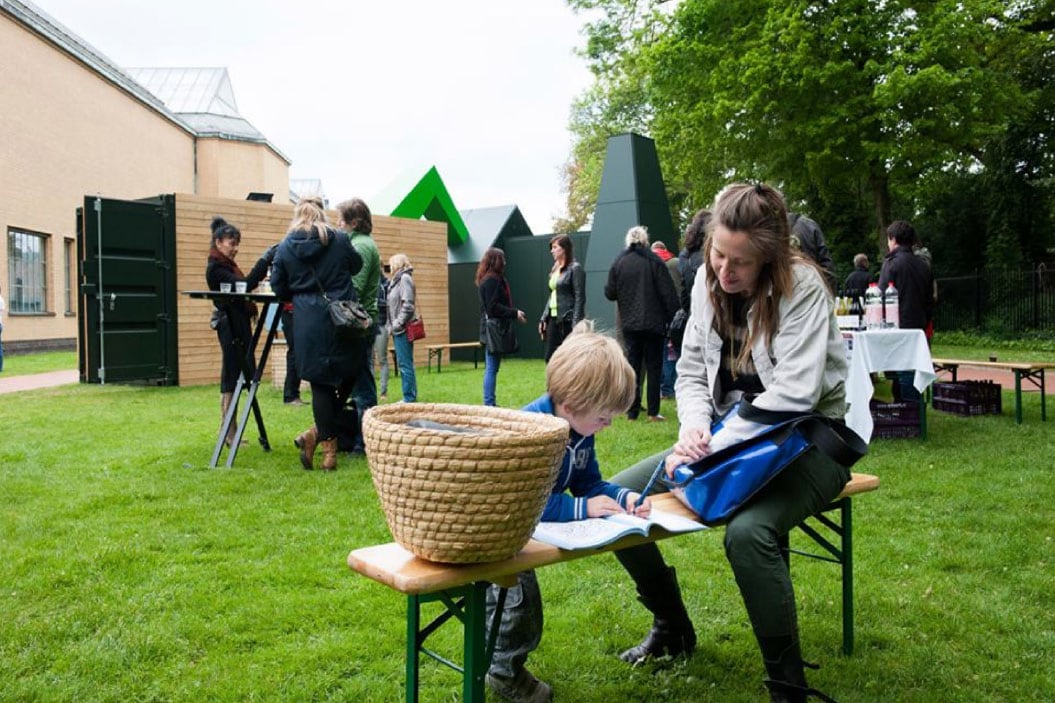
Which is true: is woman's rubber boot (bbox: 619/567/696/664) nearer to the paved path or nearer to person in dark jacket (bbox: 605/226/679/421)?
person in dark jacket (bbox: 605/226/679/421)

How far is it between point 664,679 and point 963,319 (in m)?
23.3

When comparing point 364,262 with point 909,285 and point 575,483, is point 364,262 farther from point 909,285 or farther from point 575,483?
point 909,285

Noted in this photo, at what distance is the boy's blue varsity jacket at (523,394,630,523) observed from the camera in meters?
2.58

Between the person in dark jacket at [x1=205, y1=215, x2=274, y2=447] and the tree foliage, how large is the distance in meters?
15.9

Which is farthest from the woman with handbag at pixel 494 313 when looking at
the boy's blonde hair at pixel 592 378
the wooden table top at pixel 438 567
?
the wooden table top at pixel 438 567

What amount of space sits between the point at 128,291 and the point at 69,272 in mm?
16871

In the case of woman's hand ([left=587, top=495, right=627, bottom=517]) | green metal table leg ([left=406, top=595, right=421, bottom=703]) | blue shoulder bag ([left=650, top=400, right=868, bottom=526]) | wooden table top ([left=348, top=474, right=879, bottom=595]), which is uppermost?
blue shoulder bag ([left=650, top=400, right=868, bottom=526])

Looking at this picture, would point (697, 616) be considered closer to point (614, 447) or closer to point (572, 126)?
point (614, 447)

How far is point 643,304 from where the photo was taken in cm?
850

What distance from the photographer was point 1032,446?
7219 mm

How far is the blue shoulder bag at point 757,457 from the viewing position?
8.34 feet

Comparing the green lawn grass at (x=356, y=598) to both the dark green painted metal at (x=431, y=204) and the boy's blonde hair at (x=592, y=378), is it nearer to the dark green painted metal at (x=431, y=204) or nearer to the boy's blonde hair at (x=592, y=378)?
the boy's blonde hair at (x=592, y=378)

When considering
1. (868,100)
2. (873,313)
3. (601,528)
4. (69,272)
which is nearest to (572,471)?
(601,528)

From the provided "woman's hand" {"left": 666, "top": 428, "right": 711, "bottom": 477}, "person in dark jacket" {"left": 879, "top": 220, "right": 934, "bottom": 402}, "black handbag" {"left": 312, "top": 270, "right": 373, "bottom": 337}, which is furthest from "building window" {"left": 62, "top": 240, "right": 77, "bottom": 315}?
"woman's hand" {"left": 666, "top": 428, "right": 711, "bottom": 477}
